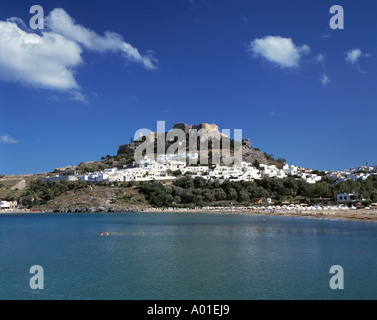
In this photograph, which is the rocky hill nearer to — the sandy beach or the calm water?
the sandy beach

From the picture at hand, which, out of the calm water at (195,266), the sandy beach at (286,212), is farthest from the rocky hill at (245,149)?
the calm water at (195,266)

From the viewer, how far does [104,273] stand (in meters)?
13.9

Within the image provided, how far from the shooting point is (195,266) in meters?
14.8

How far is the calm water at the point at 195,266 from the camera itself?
37.3 feet

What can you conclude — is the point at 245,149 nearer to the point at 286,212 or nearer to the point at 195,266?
the point at 286,212

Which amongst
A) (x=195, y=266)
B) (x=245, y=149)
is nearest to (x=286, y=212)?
(x=195, y=266)

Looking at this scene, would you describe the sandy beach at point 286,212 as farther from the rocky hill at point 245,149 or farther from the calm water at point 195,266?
the rocky hill at point 245,149

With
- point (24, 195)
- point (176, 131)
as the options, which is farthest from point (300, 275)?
point (176, 131)

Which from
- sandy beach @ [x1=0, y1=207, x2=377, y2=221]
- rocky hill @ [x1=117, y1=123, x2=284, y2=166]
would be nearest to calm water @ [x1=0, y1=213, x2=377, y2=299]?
Result: sandy beach @ [x1=0, y1=207, x2=377, y2=221]

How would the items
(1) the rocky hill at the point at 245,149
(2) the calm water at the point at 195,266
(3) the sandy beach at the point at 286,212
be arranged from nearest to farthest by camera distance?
(2) the calm water at the point at 195,266 < (3) the sandy beach at the point at 286,212 < (1) the rocky hill at the point at 245,149

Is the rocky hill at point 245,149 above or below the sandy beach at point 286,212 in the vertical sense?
above

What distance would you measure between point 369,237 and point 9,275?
20308 millimetres
